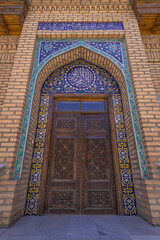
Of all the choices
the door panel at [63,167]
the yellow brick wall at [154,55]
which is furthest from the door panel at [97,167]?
the yellow brick wall at [154,55]

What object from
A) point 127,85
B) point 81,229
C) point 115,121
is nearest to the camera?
point 81,229

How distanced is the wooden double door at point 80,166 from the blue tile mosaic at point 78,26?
2.13m

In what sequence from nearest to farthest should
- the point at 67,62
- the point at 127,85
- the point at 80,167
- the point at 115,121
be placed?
the point at 80,167
the point at 127,85
the point at 115,121
the point at 67,62

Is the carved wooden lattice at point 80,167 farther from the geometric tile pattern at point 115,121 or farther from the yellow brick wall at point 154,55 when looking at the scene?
the yellow brick wall at point 154,55

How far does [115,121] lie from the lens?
327 cm

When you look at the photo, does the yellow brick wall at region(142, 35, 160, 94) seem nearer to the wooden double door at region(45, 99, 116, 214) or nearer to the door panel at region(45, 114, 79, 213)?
the wooden double door at region(45, 99, 116, 214)

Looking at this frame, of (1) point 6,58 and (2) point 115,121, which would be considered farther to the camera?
(1) point 6,58

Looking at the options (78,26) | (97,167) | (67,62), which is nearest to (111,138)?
(97,167)

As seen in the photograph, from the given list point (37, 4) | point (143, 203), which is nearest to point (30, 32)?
point (37, 4)

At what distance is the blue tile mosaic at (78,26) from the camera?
3545mm

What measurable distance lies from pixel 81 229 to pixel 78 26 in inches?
164

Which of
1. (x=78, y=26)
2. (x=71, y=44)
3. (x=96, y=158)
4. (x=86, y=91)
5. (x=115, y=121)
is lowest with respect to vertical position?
(x=96, y=158)

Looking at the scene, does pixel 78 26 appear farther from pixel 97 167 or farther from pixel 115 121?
pixel 97 167

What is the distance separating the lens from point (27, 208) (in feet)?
8.70
